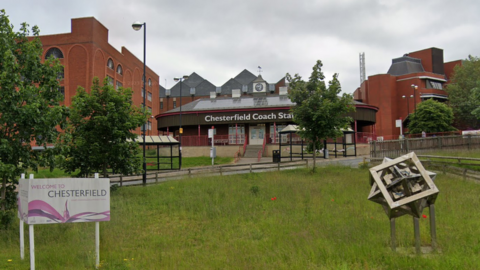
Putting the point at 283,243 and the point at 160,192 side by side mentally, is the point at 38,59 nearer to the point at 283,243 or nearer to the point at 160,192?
the point at 160,192

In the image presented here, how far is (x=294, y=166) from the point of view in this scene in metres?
22.4

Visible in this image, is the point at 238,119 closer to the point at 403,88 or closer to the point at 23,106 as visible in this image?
the point at 23,106

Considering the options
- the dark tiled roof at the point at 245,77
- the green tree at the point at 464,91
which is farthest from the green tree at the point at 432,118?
the dark tiled roof at the point at 245,77

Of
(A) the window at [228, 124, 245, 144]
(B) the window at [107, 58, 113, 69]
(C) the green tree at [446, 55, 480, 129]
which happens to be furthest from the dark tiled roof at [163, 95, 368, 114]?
(C) the green tree at [446, 55, 480, 129]

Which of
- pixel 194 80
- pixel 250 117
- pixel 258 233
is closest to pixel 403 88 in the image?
pixel 250 117

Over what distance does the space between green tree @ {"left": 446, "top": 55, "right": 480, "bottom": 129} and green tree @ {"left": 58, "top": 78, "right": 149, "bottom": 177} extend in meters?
58.1

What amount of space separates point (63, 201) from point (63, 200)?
0.02 meters

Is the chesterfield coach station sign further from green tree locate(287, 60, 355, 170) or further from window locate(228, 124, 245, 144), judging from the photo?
green tree locate(287, 60, 355, 170)

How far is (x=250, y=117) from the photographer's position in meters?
42.0

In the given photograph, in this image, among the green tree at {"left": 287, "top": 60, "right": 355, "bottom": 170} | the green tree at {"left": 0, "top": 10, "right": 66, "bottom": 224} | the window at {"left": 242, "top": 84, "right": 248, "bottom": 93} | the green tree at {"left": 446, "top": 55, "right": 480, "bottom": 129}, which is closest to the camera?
the green tree at {"left": 0, "top": 10, "right": 66, "bottom": 224}

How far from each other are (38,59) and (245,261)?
344 inches

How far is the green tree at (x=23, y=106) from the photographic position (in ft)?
32.0

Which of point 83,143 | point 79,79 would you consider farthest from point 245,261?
point 79,79

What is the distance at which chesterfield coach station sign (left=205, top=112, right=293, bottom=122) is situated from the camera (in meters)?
40.9
